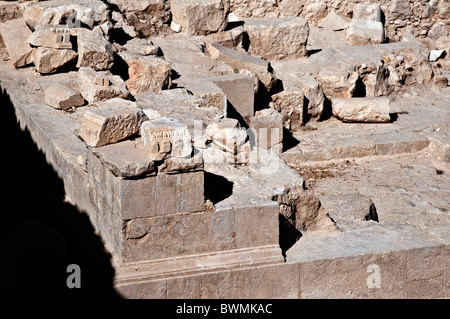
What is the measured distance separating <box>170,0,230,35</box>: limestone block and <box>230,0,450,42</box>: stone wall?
1518mm

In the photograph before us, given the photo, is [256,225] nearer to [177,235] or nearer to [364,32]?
[177,235]

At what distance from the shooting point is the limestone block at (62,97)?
354 inches

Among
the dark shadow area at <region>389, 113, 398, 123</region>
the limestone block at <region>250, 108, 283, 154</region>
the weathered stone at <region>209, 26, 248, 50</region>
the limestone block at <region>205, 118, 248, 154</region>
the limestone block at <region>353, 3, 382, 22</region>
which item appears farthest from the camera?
the limestone block at <region>353, 3, 382, 22</region>

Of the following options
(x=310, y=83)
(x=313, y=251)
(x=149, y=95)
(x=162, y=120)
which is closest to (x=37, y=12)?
(x=149, y=95)

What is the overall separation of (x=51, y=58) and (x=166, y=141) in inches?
160

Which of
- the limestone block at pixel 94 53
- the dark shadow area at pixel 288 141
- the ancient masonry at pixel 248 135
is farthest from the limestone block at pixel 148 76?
the dark shadow area at pixel 288 141

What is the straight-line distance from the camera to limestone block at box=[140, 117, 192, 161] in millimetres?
6219

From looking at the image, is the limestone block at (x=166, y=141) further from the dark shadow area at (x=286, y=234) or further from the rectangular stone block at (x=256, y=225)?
the dark shadow area at (x=286, y=234)

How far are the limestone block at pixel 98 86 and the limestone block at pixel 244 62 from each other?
278 centimetres

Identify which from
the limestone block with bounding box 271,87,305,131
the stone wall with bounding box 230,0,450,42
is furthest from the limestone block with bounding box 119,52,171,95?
the stone wall with bounding box 230,0,450,42

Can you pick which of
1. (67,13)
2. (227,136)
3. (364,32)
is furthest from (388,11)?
(227,136)

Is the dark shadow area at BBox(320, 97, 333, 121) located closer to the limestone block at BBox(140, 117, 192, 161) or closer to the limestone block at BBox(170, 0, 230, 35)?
the limestone block at BBox(170, 0, 230, 35)
